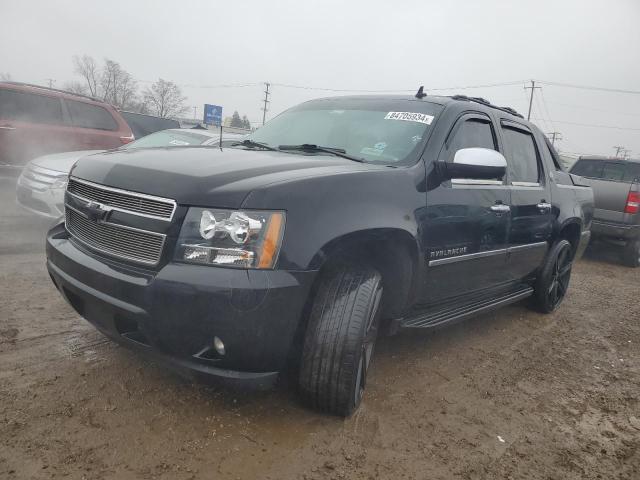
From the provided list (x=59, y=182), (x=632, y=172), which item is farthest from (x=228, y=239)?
(x=632, y=172)

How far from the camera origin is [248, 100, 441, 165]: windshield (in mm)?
2943

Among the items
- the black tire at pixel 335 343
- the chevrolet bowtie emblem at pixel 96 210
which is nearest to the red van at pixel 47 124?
the chevrolet bowtie emblem at pixel 96 210

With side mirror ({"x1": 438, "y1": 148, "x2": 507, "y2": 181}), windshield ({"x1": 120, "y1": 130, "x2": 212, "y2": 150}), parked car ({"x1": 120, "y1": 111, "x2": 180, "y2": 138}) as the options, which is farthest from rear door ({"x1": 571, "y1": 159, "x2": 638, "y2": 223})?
parked car ({"x1": 120, "y1": 111, "x2": 180, "y2": 138})

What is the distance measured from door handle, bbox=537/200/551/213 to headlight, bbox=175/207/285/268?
2.81 m

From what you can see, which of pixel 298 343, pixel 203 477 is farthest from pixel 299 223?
pixel 203 477

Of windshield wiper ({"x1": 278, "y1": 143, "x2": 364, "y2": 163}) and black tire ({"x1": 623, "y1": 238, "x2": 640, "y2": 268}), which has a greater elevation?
windshield wiper ({"x1": 278, "y1": 143, "x2": 364, "y2": 163})

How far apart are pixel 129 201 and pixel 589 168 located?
29.6 feet

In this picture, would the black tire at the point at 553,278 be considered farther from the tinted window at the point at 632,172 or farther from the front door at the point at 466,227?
the tinted window at the point at 632,172

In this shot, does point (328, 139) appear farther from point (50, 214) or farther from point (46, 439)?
point (50, 214)

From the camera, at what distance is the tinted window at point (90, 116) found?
8156 mm

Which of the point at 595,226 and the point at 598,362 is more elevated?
the point at 595,226

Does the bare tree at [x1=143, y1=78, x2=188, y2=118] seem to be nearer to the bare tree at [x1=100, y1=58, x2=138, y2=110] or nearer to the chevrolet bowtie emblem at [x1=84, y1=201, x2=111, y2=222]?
the bare tree at [x1=100, y1=58, x2=138, y2=110]

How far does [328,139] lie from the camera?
3.21 meters

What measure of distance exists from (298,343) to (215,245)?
65cm
